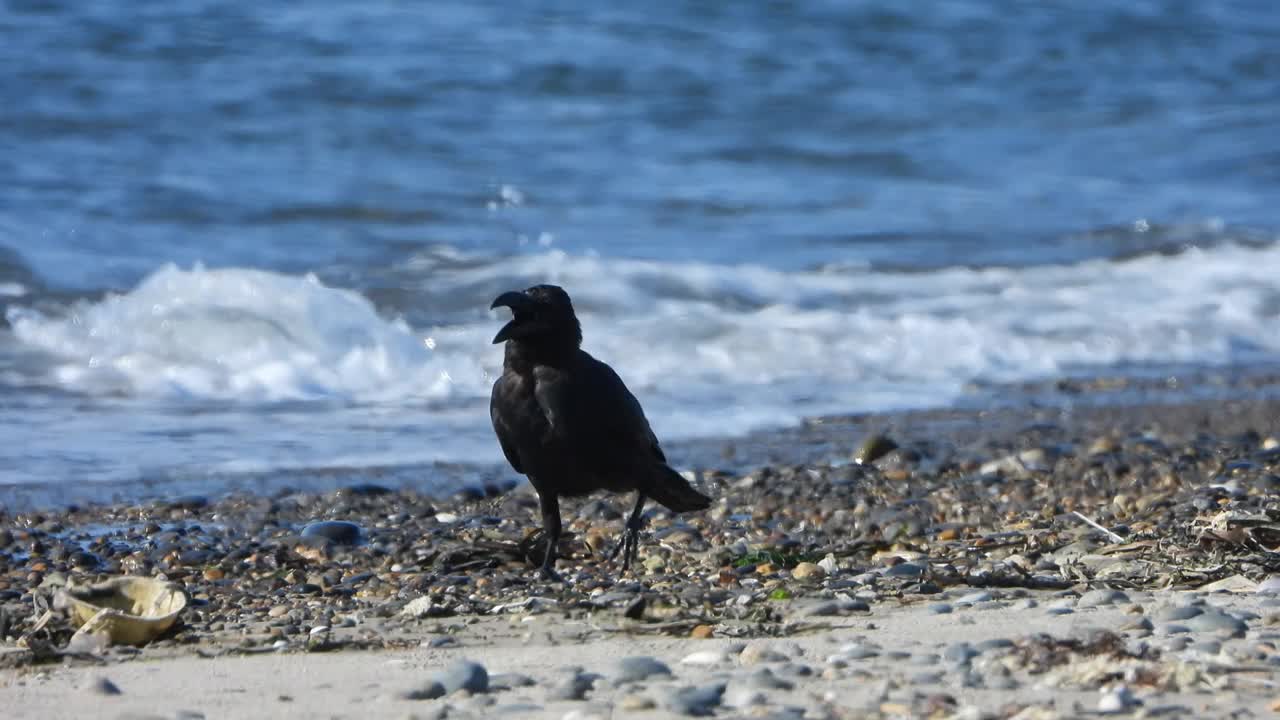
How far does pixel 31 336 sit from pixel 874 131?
11.4 m

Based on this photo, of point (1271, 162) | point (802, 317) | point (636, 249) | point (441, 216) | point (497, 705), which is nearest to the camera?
point (497, 705)

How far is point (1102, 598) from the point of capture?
13.9 feet

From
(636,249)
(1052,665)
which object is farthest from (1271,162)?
(1052,665)

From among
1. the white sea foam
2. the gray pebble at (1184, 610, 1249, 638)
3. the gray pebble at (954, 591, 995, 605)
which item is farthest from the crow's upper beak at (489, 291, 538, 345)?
the white sea foam

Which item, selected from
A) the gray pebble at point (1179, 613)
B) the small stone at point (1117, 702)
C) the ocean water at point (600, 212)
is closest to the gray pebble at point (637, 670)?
the small stone at point (1117, 702)

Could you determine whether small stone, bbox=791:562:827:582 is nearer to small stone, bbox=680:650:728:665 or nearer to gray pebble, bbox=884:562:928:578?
gray pebble, bbox=884:562:928:578

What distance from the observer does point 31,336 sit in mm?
9961

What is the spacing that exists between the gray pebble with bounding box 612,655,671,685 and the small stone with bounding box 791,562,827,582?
1.23 metres

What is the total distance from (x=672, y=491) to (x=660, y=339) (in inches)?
201

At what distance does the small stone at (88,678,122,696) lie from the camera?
11.5ft

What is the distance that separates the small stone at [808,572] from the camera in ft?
15.7

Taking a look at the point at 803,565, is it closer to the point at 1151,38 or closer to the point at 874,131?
the point at 874,131

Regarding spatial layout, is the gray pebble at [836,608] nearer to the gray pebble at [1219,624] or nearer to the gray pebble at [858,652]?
the gray pebble at [858,652]

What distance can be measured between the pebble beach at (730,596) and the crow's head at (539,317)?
27.4 inches
